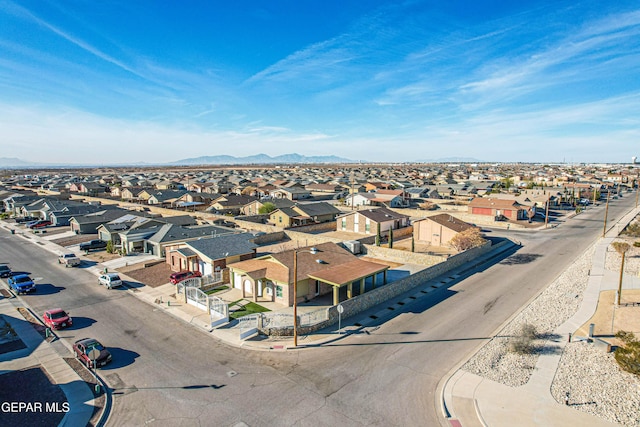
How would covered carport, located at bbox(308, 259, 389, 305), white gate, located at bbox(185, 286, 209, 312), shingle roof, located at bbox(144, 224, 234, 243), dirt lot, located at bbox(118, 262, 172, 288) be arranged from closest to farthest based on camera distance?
1. covered carport, located at bbox(308, 259, 389, 305)
2. white gate, located at bbox(185, 286, 209, 312)
3. dirt lot, located at bbox(118, 262, 172, 288)
4. shingle roof, located at bbox(144, 224, 234, 243)

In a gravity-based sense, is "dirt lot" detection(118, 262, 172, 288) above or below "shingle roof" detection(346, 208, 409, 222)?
below

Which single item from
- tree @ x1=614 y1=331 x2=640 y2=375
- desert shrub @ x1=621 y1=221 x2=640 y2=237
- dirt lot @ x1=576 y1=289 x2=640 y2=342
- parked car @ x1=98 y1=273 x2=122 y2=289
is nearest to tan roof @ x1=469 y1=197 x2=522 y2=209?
desert shrub @ x1=621 y1=221 x2=640 y2=237

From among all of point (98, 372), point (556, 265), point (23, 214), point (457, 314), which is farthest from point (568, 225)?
point (23, 214)

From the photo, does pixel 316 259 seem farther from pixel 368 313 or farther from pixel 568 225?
pixel 568 225

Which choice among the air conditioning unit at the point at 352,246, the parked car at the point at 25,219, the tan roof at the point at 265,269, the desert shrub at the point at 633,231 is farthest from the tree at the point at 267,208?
the desert shrub at the point at 633,231

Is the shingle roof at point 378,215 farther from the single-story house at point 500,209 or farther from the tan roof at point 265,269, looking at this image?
the tan roof at point 265,269

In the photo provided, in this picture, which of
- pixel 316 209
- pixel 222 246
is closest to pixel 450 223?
pixel 316 209

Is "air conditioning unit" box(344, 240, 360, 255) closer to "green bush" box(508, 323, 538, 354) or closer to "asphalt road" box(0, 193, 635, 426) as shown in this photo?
"asphalt road" box(0, 193, 635, 426)
